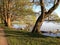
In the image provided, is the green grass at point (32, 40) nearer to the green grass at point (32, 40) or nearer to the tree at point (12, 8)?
the green grass at point (32, 40)

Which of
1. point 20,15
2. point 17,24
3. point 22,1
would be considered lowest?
point 17,24

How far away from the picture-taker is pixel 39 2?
1888 cm

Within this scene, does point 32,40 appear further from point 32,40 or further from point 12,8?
point 12,8

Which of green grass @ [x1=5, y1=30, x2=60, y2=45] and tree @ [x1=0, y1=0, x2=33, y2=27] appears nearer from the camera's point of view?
green grass @ [x1=5, y1=30, x2=60, y2=45]

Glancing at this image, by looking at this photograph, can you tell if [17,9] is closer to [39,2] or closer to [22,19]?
[22,19]

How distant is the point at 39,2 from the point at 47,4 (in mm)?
847

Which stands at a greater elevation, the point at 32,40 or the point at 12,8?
the point at 12,8

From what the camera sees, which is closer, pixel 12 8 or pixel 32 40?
pixel 32 40

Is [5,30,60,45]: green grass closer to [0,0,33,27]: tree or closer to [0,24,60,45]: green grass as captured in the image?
[0,24,60,45]: green grass

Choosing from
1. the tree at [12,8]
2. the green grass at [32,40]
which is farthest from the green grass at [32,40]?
the tree at [12,8]

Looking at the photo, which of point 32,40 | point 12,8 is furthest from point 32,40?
point 12,8

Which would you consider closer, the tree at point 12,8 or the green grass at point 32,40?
the green grass at point 32,40

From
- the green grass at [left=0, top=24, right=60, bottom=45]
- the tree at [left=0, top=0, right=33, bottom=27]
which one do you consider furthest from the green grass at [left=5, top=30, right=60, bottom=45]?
the tree at [left=0, top=0, right=33, bottom=27]

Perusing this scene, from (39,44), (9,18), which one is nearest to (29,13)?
(9,18)
